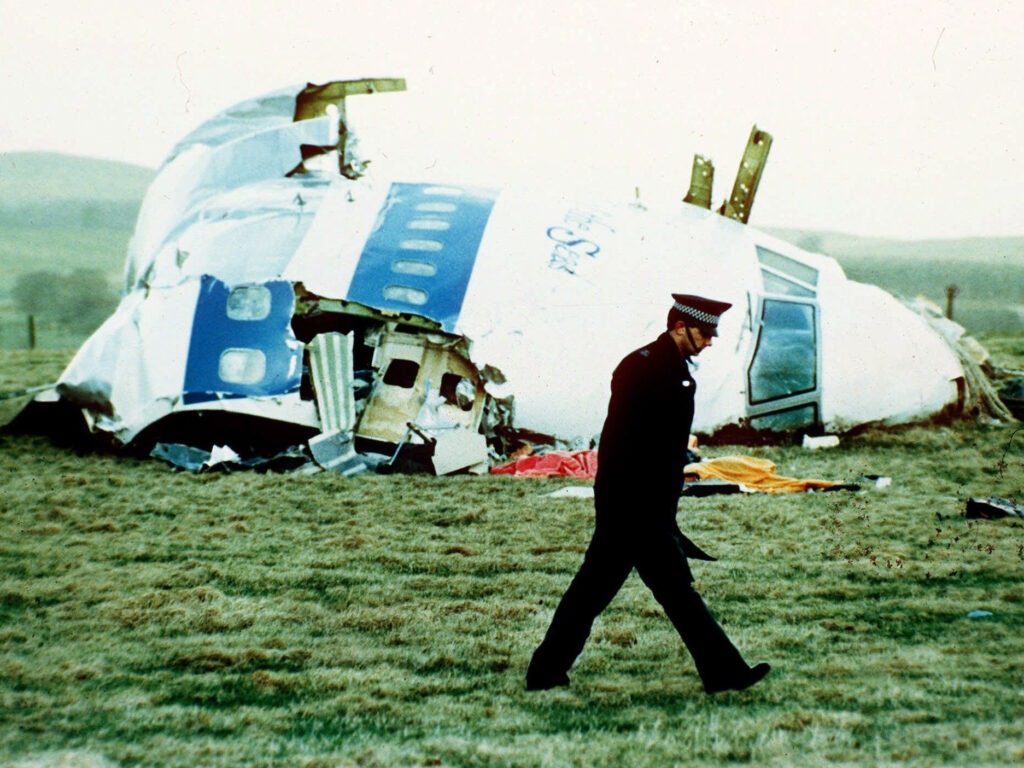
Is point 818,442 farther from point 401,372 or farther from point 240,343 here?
point 240,343

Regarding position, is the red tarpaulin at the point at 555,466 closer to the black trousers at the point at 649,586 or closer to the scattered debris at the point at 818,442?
the scattered debris at the point at 818,442

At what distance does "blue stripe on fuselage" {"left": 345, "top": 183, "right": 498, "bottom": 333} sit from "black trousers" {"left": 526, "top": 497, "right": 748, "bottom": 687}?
7.31m

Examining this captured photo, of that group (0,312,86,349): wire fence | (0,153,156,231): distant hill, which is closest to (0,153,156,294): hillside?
(0,153,156,231): distant hill

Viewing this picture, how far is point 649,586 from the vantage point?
5.33m

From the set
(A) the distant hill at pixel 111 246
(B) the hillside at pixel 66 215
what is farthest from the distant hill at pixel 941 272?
(B) the hillside at pixel 66 215

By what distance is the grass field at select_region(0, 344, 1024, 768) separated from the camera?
4.70 m

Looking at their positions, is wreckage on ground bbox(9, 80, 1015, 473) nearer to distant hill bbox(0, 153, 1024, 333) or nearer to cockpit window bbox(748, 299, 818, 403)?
cockpit window bbox(748, 299, 818, 403)

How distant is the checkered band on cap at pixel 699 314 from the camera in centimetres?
539

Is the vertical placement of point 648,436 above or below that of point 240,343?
above

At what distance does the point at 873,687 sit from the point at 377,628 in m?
2.60

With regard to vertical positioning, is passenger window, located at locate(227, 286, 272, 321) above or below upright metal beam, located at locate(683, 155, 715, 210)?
below

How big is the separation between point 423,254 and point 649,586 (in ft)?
27.0

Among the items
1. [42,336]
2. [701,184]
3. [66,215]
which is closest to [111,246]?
[66,215]

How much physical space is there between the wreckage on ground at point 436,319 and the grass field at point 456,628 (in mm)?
1203
